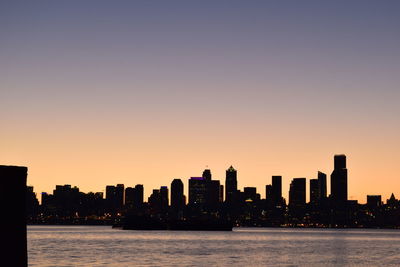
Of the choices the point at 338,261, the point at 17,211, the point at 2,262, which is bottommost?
the point at 338,261

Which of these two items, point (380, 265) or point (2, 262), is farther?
point (380, 265)

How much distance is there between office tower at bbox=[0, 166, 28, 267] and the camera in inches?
203

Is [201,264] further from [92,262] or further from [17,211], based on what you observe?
[17,211]

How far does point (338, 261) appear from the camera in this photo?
104812 millimetres

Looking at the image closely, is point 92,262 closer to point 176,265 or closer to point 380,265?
point 176,265

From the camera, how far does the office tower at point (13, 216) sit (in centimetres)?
515

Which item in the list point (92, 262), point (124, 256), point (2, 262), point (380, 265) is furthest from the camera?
point (124, 256)

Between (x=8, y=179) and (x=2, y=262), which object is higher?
(x=8, y=179)

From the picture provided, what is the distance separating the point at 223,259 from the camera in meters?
101

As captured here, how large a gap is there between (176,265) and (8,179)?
3368 inches

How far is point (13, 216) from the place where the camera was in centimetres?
526

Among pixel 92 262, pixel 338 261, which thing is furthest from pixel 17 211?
pixel 338 261

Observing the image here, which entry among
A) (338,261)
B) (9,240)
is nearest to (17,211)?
(9,240)

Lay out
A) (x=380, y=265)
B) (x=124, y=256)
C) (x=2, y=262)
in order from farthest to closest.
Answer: (x=124, y=256)
(x=380, y=265)
(x=2, y=262)
